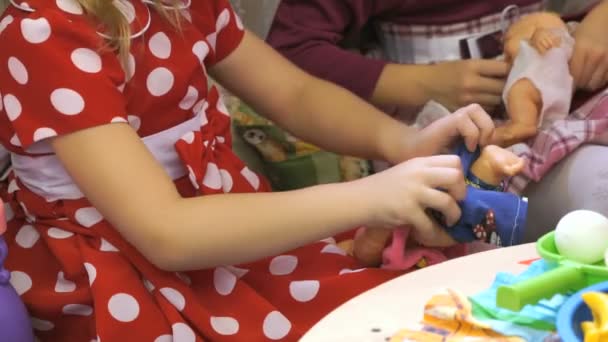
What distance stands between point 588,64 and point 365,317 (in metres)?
0.61

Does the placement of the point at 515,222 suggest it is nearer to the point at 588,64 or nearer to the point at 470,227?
the point at 470,227

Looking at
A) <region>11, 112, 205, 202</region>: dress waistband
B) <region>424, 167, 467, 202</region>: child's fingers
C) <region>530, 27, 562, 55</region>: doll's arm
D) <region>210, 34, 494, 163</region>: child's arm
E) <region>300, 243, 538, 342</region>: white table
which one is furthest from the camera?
<region>530, 27, 562, 55</region>: doll's arm

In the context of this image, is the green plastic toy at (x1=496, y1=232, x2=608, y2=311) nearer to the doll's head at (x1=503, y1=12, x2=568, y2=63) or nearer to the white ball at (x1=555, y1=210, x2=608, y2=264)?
the white ball at (x1=555, y1=210, x2=608, y2=264)

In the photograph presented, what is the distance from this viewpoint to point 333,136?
99 centimetres

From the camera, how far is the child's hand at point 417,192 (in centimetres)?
72

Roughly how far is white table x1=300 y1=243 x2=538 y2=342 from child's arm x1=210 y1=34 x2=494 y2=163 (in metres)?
0.27

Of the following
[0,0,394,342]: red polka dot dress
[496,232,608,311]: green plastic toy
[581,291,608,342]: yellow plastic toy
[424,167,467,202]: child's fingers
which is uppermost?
[581,291,608,342]: yellow plastic toy

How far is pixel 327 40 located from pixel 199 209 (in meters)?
0.48

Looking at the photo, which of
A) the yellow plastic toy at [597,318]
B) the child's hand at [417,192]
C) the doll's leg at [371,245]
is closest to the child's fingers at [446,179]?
the child's hand at [417,192]

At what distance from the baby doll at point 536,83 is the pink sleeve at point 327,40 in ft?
0.59

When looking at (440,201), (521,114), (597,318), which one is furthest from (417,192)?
(521,114)

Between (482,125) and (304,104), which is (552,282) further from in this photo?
(304,104)

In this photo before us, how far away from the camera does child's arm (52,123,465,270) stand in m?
0.75

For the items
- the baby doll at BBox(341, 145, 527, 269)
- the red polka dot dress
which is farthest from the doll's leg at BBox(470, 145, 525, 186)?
the red polka dot dress
